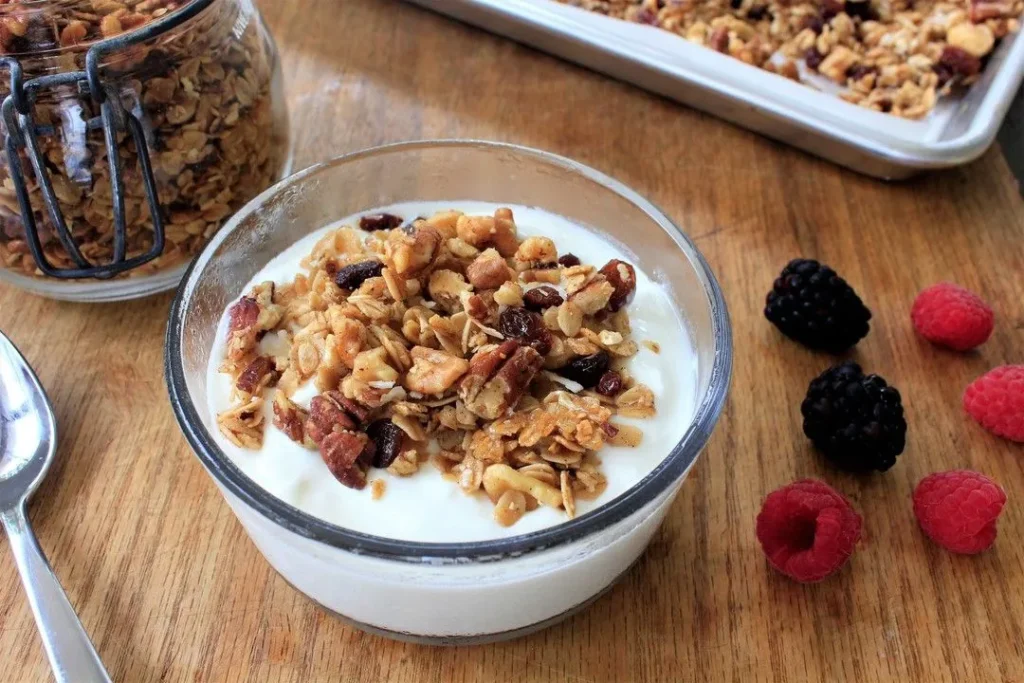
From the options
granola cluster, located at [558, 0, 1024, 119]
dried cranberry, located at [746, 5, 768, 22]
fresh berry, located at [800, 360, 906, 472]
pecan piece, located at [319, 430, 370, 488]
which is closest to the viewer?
pecan piece, located at [319, 430, 370, 488]

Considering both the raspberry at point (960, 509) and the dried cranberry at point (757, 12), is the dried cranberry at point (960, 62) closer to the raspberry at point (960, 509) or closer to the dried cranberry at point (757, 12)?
the dried cranberry at point (757, 12)

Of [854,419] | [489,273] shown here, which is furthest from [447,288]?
[854,419]

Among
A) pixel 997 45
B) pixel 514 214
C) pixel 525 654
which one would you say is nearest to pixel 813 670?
pixel 525 654

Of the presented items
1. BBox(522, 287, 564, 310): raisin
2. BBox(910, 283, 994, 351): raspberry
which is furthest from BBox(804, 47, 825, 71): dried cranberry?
BBox(522, 287, 564, 310): raisin

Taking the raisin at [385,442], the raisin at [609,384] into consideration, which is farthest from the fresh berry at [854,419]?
the raisin at [385,442]

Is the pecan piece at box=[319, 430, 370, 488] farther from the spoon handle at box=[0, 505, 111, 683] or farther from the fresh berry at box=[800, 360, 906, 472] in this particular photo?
the fresh berry at box=[800, 360, 906, 472]

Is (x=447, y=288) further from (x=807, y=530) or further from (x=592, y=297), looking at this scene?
(x=807, y=530)
